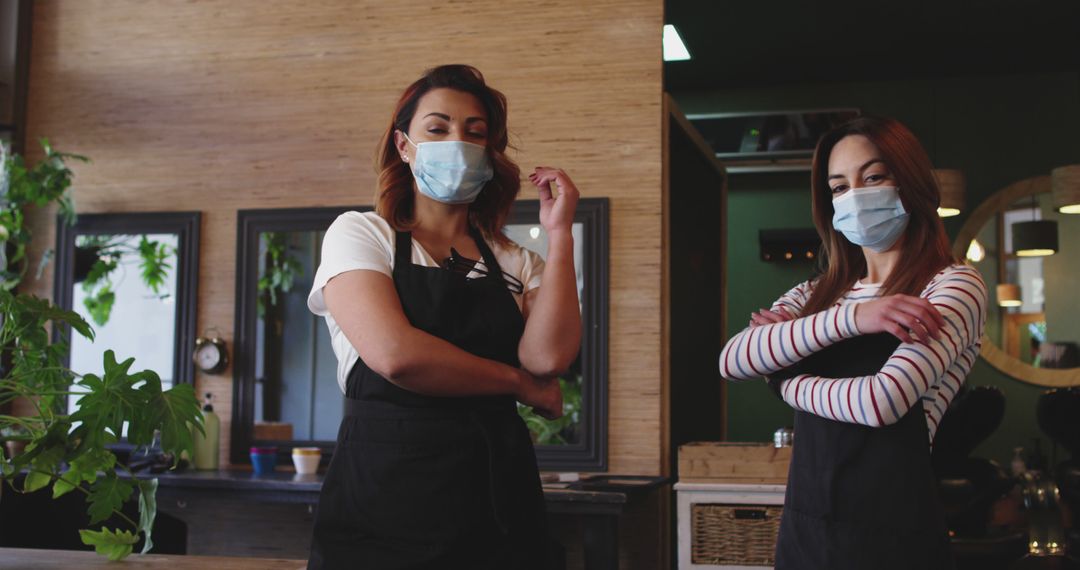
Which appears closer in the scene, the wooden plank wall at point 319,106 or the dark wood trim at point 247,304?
the wooden plank wall at point 319,106

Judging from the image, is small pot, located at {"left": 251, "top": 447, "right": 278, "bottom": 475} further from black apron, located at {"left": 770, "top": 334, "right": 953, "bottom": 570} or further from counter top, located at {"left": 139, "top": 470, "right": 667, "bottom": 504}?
black apron, located at {"left": 770, "top": 334, "right": 953, "bottom": 570}

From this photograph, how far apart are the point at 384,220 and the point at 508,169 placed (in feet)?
0.80

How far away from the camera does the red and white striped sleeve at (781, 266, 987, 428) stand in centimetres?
181

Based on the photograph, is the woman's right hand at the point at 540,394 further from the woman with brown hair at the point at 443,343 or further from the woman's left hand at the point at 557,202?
the woman's left hand at the point at 557,202

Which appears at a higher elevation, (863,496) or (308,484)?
(863,496)

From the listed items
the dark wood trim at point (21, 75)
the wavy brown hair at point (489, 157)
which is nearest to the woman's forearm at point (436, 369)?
the wavy brown hair at point (489, 157)

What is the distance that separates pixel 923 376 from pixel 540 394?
0.62 metres

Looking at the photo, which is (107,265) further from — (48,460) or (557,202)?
(557,202)

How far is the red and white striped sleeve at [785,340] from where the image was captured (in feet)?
6.23

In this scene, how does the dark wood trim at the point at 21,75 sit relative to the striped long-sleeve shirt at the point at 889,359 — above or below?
above

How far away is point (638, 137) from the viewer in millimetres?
4102

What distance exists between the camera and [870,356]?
76.9 inches

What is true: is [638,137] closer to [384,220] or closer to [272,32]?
[272,32]

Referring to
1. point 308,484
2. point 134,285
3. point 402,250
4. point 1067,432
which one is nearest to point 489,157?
point 402,250
